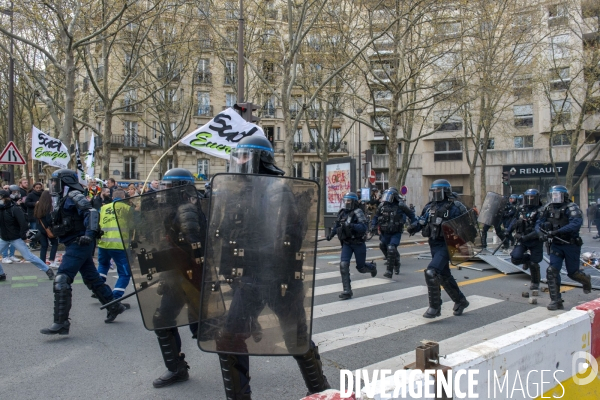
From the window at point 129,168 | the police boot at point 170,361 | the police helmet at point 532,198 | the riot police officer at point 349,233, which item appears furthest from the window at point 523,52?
the window at point 129,168

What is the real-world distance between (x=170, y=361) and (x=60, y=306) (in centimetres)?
204

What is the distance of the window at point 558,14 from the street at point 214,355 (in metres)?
20.0

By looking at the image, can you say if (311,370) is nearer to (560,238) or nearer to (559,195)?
(560,238)

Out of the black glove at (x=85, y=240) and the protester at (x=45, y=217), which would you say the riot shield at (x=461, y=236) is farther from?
the protester at (x=45, y=217)

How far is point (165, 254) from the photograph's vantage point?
3719 millimetres

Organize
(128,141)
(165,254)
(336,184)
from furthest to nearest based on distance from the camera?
1. (128,141)
2. (336,184)
3. (165,254)

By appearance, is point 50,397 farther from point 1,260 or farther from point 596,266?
point 596,266

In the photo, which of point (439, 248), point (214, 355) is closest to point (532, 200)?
point (439, 248)

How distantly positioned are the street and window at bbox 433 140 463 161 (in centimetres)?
3310

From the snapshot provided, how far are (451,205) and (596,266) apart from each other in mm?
5467

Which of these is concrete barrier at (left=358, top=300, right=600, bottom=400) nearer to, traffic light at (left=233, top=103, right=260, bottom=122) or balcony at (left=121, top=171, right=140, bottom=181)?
traffic light at (left=233, top=103, right=260, bottom=122)

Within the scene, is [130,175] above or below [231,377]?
above

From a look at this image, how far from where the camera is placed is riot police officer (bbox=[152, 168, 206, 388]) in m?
3.62

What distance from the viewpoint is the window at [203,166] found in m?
40.5
